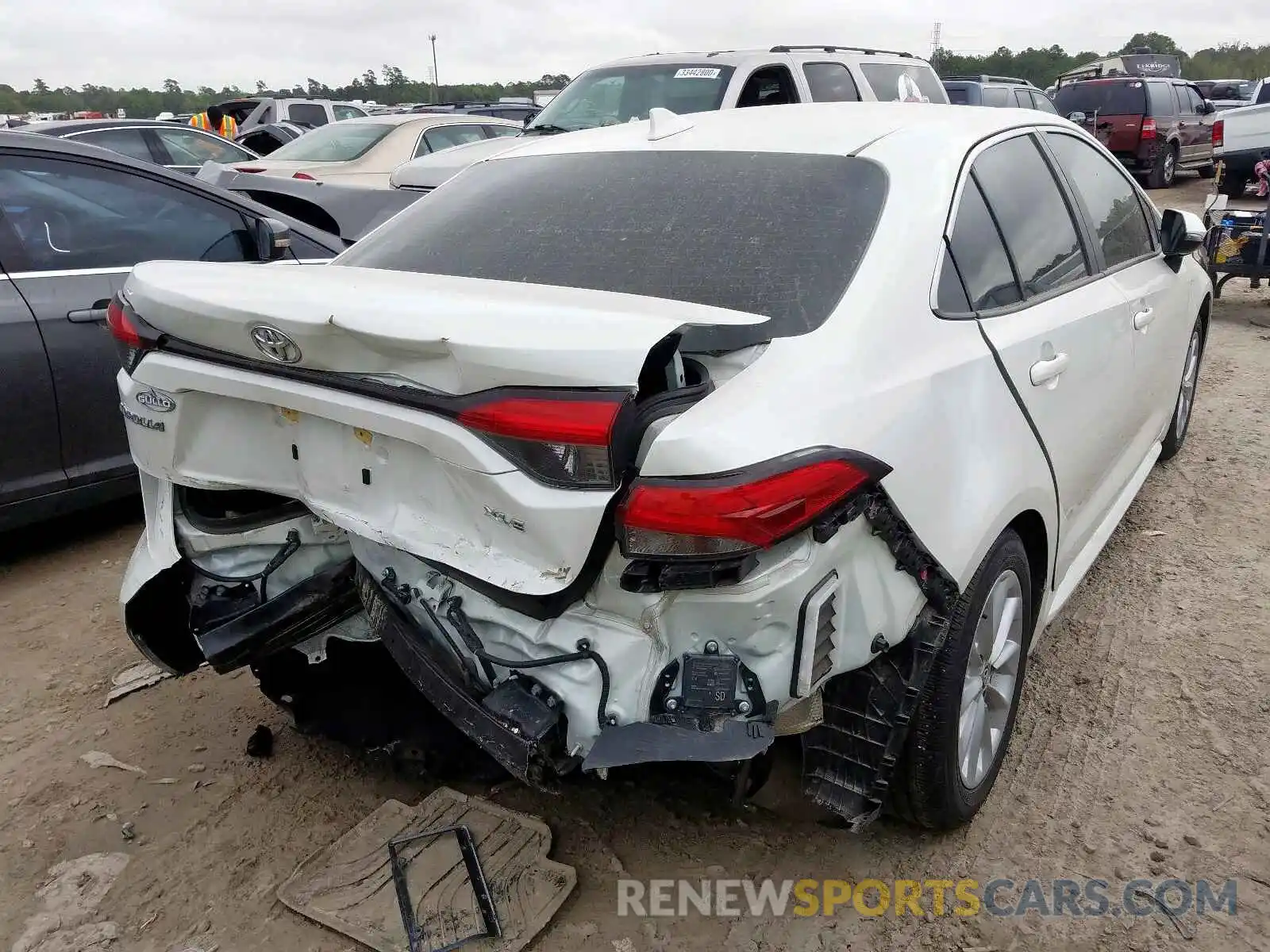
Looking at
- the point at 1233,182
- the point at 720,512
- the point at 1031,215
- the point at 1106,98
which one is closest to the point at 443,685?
the point at 720,512

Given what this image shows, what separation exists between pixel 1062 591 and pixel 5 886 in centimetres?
284

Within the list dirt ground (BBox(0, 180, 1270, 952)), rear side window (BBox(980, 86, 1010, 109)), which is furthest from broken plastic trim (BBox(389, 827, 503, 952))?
rear side window (BBox(980, 86, 1010, 109))

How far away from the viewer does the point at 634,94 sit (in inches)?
293

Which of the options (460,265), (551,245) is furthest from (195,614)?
(551,245)

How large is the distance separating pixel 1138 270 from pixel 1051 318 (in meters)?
1.13

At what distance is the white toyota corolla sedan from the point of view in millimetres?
1770

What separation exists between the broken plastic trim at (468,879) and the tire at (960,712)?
0.95 metres

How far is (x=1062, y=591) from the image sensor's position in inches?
116

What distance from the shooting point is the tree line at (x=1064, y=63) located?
4962cm

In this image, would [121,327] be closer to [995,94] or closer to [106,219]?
[106,219]

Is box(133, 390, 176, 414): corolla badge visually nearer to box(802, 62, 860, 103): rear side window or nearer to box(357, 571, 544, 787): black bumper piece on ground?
box(357, 571, 544, 787): black bumper piece on ground

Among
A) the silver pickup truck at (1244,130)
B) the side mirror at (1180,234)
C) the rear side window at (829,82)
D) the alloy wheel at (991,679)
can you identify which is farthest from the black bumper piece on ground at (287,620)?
the silver pickup truck at (1244,130)

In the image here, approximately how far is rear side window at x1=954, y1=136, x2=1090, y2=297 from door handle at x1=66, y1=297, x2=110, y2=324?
3.19 metres

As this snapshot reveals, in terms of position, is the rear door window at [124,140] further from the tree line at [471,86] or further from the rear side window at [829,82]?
the tree line at [471,86]
